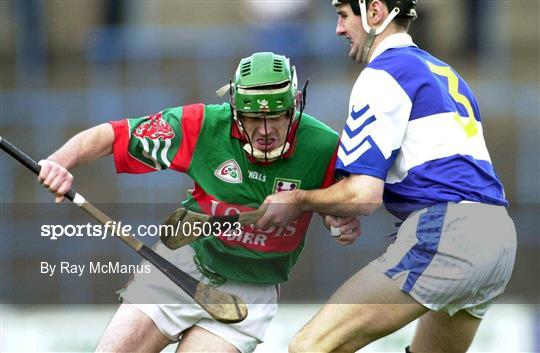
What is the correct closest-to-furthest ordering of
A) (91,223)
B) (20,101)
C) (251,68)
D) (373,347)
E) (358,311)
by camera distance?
(358,311) → (251,68) → (373,347) → (91,223) → (20,101)

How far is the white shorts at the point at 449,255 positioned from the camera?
3.80 m

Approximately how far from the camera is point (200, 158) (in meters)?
4.42

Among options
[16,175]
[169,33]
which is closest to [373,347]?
[16,175]

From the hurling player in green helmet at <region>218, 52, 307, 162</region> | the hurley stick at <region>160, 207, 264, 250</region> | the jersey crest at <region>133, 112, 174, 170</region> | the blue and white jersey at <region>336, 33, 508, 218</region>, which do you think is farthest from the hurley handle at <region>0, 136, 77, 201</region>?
the blue and white jersey at <region>336, 33, 508, 218</region>

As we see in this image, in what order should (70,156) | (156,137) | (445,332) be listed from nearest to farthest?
(445,332) < (70,156) < (156,137)

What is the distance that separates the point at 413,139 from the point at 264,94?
0.61 meters

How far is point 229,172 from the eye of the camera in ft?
14.5

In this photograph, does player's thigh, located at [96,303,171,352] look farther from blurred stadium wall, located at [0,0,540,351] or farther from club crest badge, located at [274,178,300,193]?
blurred stadium wall, located at [0,0,540,351]

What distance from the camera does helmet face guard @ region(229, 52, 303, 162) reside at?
4.17 metres

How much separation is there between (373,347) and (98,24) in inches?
155

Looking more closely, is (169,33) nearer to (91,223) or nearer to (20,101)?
(20,101)

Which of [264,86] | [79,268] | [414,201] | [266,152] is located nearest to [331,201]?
[414,201]

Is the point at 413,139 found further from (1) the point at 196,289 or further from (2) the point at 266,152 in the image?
(1) the point at 196,289

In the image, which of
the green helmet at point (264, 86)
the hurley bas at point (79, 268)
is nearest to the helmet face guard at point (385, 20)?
the green helmet at point (264, 86)
